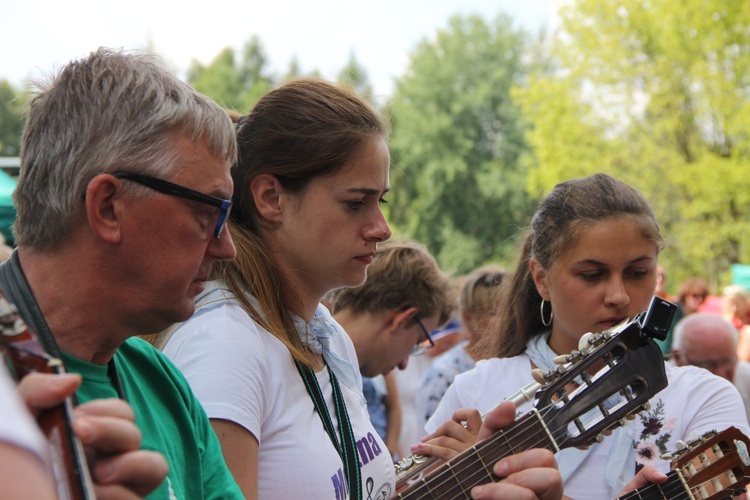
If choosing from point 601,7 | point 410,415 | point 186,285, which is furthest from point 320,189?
point 601,7

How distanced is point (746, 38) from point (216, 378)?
23086 mm

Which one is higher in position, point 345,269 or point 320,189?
point 320,189

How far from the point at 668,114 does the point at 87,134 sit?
942 inches

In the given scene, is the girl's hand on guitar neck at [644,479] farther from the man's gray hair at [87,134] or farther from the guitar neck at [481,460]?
the man's gray hair at [87,134]

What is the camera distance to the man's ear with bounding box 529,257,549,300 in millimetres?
3330

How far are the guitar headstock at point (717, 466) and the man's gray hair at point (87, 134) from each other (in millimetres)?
1863

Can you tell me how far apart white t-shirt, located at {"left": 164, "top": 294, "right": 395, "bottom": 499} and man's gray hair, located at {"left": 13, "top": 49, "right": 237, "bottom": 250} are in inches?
24.2

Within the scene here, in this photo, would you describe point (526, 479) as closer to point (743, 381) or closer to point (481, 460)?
point (481, 460)

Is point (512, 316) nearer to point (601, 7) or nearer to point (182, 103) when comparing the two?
point (182, 103)

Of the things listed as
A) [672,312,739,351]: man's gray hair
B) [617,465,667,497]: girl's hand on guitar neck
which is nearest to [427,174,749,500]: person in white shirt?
[617,465,667,497]: girl's hand on guitar neck

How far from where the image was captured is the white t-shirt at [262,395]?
2.18m

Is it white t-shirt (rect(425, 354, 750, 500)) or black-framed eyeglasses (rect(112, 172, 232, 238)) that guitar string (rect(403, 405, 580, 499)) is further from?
black-framed eyeglasses (rect(112, 172, 232, 238))

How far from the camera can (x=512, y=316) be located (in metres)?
3.54

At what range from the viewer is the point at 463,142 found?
38375 mm
